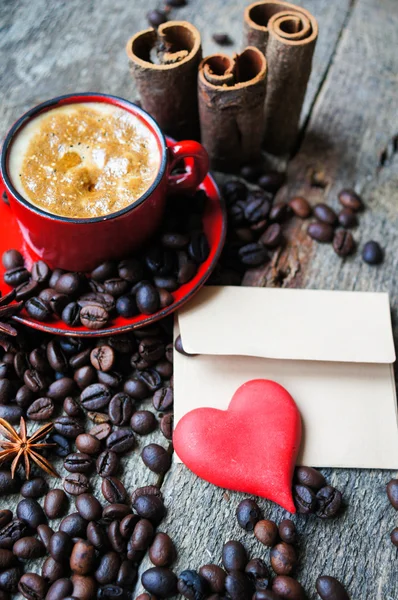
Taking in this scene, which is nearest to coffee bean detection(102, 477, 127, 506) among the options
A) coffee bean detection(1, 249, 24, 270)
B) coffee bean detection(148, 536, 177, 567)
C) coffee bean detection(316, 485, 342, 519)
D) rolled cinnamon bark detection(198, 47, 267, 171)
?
coffee bean detection(148, 536, 177, 567)

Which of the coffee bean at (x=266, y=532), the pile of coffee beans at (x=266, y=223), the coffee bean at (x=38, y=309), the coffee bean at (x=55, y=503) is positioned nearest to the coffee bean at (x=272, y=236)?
the pile of coffee beans at (x=266, y=223)

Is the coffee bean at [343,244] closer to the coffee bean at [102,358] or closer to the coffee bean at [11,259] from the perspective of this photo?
the coffee bean at [102,358]

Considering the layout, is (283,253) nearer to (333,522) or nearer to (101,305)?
(101,305)

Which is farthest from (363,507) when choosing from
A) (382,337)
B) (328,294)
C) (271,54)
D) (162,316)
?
(271,54)

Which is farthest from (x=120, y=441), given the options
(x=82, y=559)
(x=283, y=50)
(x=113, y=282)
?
(x=283, y=50)

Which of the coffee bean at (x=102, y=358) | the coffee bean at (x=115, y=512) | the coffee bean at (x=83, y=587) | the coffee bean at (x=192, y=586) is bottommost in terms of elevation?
the coffee bean at (x=192, y=586)

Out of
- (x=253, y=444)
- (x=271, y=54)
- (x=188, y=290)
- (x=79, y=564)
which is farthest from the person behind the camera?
(x=271, y=54)
